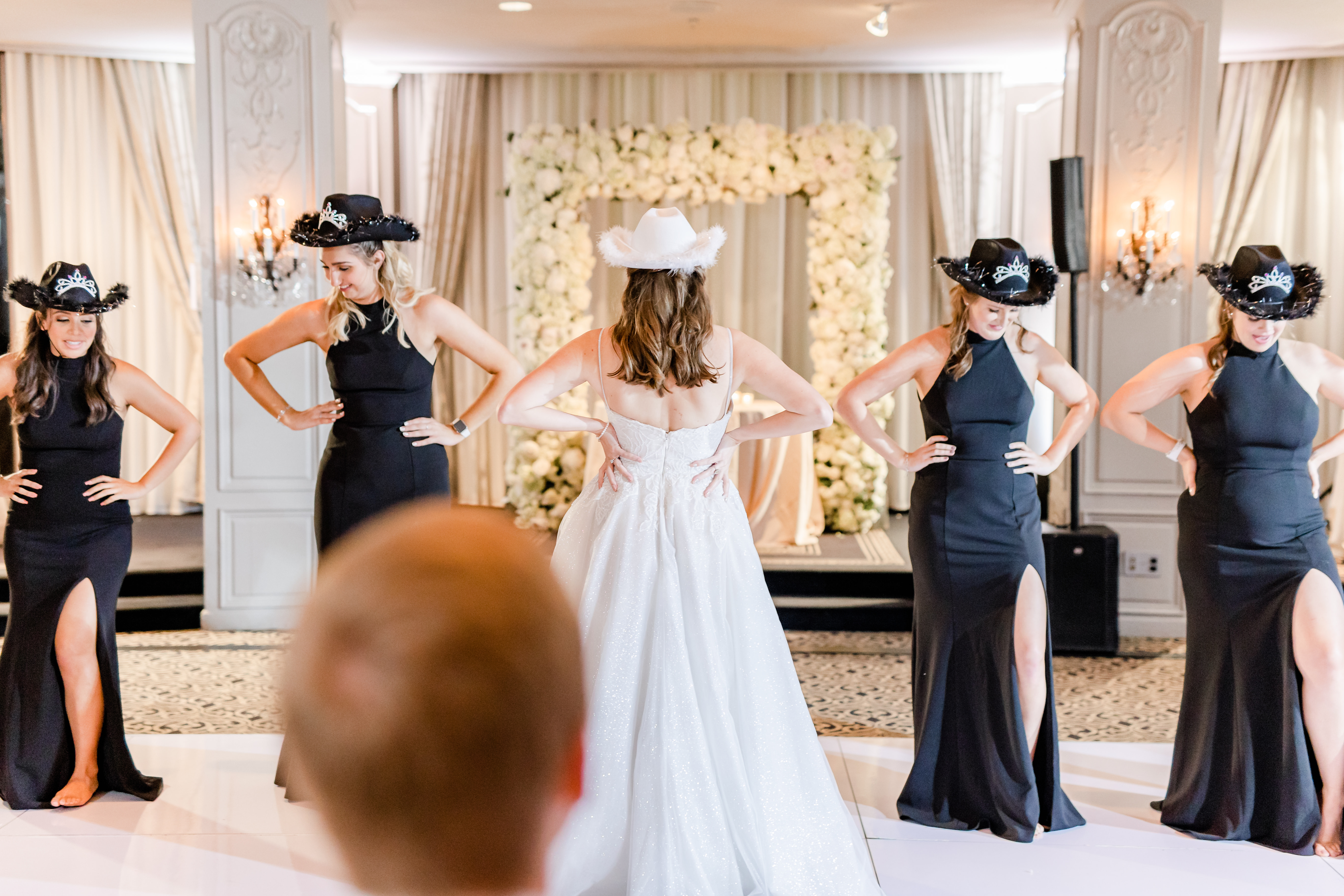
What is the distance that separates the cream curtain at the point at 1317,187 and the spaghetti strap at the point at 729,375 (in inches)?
234

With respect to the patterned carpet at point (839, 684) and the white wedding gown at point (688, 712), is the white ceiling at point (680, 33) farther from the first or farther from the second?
the white wedding gown at point (688, 712)

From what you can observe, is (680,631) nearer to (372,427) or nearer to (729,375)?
(729,375)

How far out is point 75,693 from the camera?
3.88 m

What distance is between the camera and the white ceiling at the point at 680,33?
22.2 ft

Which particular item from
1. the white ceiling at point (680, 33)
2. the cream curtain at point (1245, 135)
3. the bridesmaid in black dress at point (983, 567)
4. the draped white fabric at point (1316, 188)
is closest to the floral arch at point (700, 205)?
the white ceiling at point (680, 33)

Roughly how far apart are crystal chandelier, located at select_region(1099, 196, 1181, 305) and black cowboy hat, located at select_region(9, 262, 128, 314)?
180 inches

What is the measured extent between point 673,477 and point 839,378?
4926 millimetres

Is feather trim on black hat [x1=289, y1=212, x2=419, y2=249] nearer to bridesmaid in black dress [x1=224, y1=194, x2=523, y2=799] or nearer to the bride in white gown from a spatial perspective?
bridesmaid in black dress [x1=224, y1=194, x2=523, y2=799]

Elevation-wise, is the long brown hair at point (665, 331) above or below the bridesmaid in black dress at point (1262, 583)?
above

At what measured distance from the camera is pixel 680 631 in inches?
122

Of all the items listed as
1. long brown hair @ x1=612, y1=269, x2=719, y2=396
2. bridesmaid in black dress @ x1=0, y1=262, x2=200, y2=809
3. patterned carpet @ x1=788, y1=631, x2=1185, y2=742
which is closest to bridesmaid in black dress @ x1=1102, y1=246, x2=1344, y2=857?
patterned carpet @ x1=788, y1=631, x2=1185, y2=742

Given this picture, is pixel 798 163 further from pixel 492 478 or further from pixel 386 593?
pixel 386 593

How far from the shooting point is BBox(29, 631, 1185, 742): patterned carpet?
4855 millimetres

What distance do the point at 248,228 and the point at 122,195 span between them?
8.53ft
